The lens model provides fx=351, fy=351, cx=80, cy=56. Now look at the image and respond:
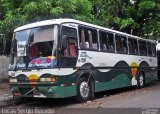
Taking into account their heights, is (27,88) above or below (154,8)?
below

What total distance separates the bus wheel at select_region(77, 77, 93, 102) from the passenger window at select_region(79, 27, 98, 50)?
1264 millimetres

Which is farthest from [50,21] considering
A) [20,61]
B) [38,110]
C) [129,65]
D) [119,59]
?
[129,65]

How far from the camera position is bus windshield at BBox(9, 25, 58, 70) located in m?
11.6

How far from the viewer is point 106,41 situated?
15.0 m

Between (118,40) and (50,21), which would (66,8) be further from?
(50,21)

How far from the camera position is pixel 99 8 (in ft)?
70.2

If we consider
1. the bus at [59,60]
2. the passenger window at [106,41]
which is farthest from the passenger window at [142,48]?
the bus at [59,60]

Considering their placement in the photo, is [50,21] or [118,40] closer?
[50,21]

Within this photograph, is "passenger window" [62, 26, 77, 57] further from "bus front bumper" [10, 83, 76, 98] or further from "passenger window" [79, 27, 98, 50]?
"bus front bumper" [10, 83, 76, 98]

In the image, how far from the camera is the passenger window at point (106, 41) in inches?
572

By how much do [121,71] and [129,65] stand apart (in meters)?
1.10

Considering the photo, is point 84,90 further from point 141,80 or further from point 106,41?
point 141,80

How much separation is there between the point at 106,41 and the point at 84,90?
297cm

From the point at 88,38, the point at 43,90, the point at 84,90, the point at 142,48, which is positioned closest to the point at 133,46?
the point at 142,48
